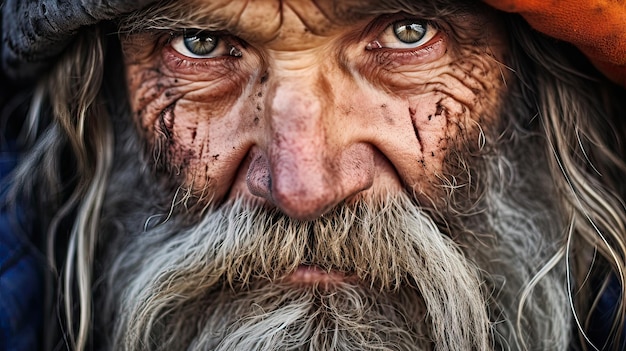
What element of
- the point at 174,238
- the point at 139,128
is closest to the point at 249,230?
the point at 174,238

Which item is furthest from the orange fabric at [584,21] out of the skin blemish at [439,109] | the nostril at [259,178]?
the nostril at [259,178]

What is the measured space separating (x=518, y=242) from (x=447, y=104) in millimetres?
458

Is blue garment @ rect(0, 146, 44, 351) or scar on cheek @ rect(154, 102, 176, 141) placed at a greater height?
scar on cheek @ rect(154, 102, 176, 141)

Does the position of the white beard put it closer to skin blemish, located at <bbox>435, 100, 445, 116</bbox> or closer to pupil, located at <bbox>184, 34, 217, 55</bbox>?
skin blemish, located at <bbox>435, 100, 445, 116</bbox>

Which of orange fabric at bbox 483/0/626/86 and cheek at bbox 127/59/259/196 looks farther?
cheek at bbox 127/59/259/196

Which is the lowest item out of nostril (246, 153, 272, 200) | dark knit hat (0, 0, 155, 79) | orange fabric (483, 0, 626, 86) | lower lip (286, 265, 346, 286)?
lower lip (286, 265, 346, 286)

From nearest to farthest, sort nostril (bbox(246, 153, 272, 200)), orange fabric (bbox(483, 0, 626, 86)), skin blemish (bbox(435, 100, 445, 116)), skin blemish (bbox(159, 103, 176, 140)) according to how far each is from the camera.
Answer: orange fabric (bbox(483, 0, 626, 86)) < nostril (bbox(246, 153, 272, 200)) < skin blemish (bbox(435, 100, 445, 116)) < skin blemish (bbox(159, 103, 176, 140))

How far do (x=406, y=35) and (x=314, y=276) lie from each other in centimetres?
59

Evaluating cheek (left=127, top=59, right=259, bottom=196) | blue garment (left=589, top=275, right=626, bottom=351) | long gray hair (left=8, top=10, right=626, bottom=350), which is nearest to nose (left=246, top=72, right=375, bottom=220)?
cheek (left=127, top=59, right=259, bottom=196)

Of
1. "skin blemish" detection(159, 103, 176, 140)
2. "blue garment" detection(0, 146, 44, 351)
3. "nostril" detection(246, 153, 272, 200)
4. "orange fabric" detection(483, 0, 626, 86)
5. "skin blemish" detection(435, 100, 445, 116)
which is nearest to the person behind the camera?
"orange fabric" detection(483, 0, 626, 86)

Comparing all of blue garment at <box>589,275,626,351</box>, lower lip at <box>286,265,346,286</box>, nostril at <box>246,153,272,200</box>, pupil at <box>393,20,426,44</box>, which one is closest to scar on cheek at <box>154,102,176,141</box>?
nostril at <box>246,153,272,200</box>

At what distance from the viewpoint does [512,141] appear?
184 cm

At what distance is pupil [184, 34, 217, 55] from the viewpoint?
1.66 meters

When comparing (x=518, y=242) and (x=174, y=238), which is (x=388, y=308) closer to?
(x=518, y=242)
